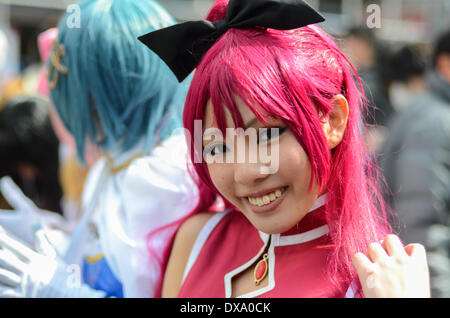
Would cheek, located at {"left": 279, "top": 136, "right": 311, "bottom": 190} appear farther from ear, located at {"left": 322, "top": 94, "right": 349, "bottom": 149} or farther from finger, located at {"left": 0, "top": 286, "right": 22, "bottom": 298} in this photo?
finger, located at {"left": 0, "top": 286, "right": 22, "bottom": 298}

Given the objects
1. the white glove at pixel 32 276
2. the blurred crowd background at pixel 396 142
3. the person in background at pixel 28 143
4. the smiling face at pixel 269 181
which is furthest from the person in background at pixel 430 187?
the person in background at pixel 28 143

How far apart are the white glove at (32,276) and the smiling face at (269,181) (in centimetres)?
50

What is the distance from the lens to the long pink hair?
88 cm

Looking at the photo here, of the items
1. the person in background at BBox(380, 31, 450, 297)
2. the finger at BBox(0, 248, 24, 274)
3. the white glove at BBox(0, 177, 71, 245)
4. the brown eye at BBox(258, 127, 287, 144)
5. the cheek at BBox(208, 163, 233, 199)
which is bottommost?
the person in background at BBox(380, 31, 450, 297)

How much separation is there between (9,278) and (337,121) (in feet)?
2.67

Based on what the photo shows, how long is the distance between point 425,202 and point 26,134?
1.88 metres

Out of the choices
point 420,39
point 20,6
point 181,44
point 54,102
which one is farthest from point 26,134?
point 420,39

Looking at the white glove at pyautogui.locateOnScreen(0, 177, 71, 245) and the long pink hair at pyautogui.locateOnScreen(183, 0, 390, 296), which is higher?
the long pink hair at pyautogui.locateOnScreen(183, 0, 390, 296)

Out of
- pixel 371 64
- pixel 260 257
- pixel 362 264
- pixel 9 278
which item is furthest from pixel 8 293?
pixel 371 64

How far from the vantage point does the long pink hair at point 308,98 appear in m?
0.88

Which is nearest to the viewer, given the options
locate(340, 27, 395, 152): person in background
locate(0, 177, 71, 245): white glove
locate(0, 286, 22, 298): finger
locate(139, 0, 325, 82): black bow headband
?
locate(139, 0, 325, 82): black bow headband

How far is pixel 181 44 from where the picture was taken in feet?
3.34

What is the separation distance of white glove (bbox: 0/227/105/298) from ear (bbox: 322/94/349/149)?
0.68 meters

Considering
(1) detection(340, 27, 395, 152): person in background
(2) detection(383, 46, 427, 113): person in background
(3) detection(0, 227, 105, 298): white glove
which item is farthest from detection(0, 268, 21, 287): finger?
(2) detection(383, 46, 427, 113): person in background
